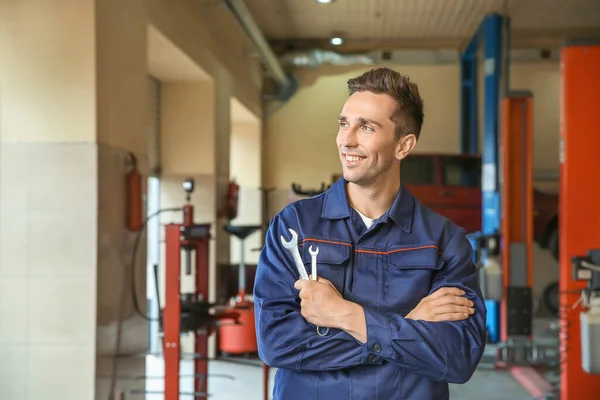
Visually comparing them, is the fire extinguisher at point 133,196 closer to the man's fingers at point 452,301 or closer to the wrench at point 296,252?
the wrench at point 296,252

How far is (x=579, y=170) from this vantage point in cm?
424

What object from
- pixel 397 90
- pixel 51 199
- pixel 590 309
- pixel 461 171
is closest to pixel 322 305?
pixel 397 90

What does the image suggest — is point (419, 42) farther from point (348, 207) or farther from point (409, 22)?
point (348, 207)

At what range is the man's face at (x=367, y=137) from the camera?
5.31 ft

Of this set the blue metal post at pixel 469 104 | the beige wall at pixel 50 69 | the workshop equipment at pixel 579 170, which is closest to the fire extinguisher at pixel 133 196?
the beige wall at pixel 50 69

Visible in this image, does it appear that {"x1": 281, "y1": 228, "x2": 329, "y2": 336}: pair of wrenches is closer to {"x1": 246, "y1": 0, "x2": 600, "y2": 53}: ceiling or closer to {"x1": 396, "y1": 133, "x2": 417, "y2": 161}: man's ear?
{"x1": 396, "y1": 133, "x2": 417, "y2": 161}: man's ear

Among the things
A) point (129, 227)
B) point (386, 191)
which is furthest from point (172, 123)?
point (386, 191)

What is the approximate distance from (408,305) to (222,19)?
599 cm

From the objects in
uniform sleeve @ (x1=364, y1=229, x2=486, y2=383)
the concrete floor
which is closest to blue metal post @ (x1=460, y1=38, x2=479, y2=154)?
the concrete floor

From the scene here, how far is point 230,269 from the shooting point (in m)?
6.89

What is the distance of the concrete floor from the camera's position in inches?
209

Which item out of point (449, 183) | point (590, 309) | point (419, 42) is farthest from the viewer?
point (419, 42)

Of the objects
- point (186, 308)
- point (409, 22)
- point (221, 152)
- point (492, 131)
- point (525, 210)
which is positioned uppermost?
point (409, 22)

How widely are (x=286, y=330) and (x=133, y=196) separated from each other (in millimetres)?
2613
